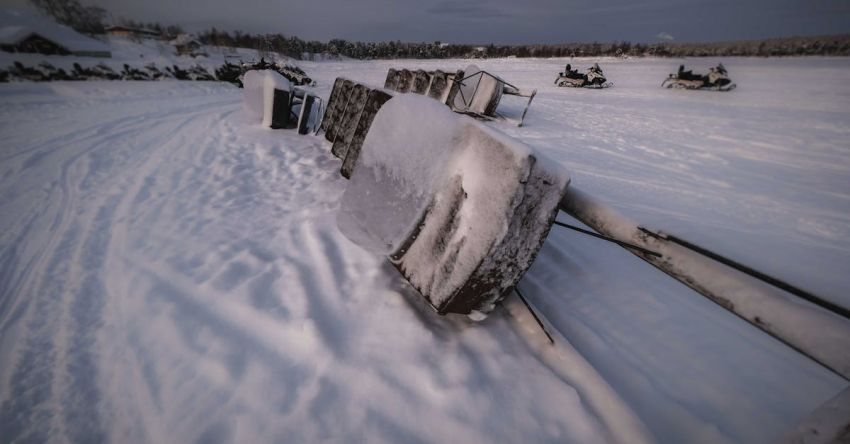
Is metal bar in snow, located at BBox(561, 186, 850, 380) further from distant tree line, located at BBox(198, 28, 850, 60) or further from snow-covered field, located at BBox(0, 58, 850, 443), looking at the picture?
distant tree line, located at BBox(198, 28, 850, 60)

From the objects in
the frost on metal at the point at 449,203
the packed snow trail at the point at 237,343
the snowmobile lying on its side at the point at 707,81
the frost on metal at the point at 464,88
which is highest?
the snowmobile lying on its side at the point at 707,81

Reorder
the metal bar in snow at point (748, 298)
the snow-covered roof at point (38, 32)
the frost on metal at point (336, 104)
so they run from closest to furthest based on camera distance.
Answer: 1. the metal bar in snow at point (748, 298)
2. the frost on metal at point (336, 104)
3. the snow-covered roof at point (38, 32)

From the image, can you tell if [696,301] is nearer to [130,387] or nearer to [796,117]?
[130,387]

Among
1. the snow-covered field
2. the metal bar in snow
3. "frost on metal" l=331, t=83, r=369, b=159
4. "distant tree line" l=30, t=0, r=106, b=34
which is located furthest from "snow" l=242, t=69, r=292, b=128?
"distant tree line" l=30, t=0, r=106, b=34

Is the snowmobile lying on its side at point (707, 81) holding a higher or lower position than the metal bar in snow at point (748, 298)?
higher

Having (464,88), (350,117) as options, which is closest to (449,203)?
(350,117)

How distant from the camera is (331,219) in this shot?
300 cm

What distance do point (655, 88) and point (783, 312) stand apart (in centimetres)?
1872

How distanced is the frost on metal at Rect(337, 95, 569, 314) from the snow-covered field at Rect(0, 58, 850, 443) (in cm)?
39

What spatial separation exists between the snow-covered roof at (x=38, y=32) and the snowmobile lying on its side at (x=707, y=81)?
42109 millimetres

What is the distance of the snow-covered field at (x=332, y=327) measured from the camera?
141cm

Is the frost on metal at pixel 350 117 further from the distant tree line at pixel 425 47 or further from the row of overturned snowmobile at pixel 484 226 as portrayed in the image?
the distant tree line at pixel 425 47

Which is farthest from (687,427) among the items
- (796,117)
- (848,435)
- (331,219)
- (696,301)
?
(796,117)

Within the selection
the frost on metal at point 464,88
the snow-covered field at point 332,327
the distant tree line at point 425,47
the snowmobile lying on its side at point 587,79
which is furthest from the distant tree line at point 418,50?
the snow-covered field at point 332,327
